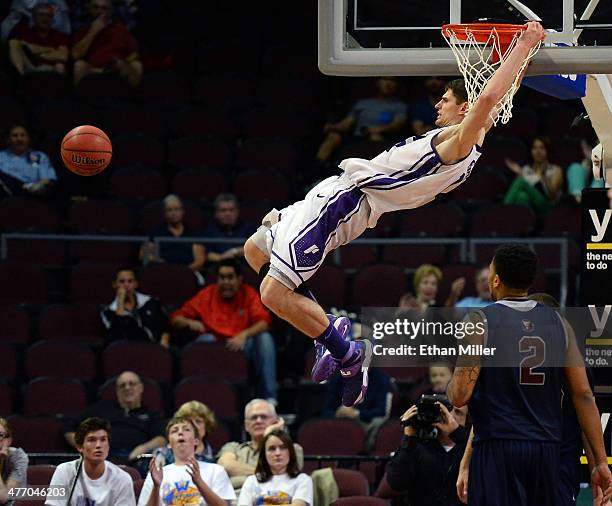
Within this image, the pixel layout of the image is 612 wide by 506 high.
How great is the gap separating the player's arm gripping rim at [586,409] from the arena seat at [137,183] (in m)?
8.03

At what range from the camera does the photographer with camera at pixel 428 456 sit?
800cm

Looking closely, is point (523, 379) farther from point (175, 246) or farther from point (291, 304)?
point (175, 246)

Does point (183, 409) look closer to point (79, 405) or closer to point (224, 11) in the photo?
point (79, 405)

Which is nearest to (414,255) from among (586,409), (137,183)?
(137,183)

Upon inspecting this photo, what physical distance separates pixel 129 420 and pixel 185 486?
188cm

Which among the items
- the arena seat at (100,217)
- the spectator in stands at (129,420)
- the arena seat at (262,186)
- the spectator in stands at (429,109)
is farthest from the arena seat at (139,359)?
the spectator in stands at (429,109)

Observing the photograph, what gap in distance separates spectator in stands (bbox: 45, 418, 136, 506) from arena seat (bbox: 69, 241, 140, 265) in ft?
14.4

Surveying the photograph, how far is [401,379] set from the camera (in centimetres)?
1173

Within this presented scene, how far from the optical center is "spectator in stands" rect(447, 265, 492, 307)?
→ 452 inches

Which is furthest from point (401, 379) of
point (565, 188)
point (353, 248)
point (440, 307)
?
point (565, 188)

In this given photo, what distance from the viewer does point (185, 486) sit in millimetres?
9094

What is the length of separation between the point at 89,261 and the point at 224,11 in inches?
211

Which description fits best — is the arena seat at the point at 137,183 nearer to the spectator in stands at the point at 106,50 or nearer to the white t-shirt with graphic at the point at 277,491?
the spectator in stands at the point at 106,50

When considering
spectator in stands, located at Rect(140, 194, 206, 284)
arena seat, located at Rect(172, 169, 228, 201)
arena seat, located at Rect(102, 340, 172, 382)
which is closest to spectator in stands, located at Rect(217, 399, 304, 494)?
arena seat, located at Rect(102, 340, 172, 382)
